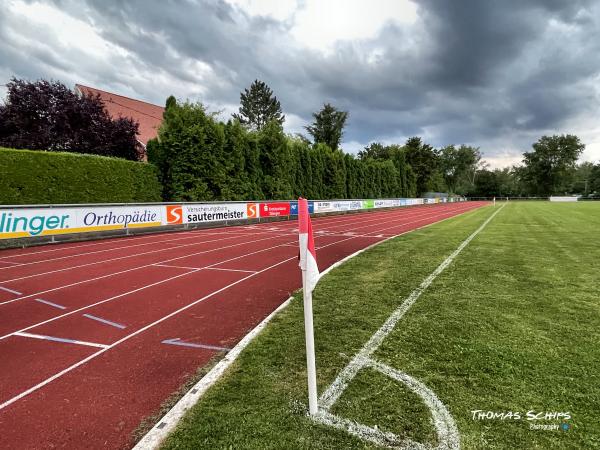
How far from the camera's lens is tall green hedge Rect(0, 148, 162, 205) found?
45.0ft

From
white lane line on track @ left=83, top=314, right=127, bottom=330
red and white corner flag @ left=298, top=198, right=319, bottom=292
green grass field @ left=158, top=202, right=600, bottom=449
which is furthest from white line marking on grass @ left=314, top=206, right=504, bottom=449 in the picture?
white lane line on track @ left=83, top=314, right=127, bottom=330

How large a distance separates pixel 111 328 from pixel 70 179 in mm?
13545

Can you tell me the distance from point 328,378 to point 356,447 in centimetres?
92

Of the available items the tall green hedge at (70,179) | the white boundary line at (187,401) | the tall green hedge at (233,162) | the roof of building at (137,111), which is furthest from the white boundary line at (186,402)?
the roof of building at (137,111)

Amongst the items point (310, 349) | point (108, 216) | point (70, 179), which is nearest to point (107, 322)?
→ point (310, 349)

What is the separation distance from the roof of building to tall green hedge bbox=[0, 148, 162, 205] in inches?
650

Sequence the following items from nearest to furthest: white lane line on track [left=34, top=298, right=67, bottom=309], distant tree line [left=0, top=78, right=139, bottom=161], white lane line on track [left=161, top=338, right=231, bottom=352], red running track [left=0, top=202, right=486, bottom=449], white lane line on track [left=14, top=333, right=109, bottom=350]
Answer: red running track [left=0, top=202, right=486, bottom=449]
white lane line on track [left=161, top=338, right=231, bottom=352]
white lane line on track [left=14, top=333, right=109, bottom=350]
white lane line on track [left=34, top=298, right=67, bottom=309]
distant tree line [left=0, top=78, right=139, bottom=161]

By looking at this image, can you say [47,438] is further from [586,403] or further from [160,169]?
[160,169]

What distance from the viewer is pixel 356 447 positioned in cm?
234

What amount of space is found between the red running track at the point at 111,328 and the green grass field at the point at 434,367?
666mm

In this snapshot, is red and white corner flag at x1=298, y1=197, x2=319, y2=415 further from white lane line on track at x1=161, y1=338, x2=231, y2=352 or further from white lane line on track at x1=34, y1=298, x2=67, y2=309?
white lane line on track at x1=34, y1=298, x2=67, y2=309

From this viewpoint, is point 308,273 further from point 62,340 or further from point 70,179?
point 70,179

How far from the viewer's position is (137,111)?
37.2 metres

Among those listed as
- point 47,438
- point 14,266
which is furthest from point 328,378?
point 14,266
